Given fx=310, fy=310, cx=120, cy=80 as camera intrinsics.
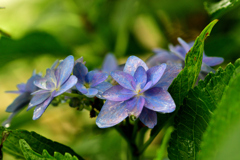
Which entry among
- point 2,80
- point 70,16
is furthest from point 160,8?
point 2,80

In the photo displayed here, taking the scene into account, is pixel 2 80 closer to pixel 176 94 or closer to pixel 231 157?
pixel 176 94

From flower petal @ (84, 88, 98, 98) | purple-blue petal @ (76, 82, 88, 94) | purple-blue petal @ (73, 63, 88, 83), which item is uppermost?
purple-blue petal @ (73, 63, 88, 83)

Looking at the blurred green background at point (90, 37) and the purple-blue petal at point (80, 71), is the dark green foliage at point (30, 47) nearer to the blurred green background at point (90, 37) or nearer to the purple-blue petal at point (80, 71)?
the blurred green background at point (90, 37)

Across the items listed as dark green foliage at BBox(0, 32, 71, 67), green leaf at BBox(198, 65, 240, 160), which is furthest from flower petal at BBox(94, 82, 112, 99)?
dark green foliage at BBox(0, 32, 71, 67)

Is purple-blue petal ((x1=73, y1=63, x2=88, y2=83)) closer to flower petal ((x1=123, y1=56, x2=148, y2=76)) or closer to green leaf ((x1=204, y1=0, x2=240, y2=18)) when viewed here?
flower petal ((x1=123, y1=56, x2=148, y2=76))

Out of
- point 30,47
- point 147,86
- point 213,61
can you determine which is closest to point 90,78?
point 147,86

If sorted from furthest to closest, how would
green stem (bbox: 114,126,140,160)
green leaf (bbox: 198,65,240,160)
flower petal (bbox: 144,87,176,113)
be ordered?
green stem (bbox: 114,126,140,160) < flower petal (bbox: 144,87,176,113) < green leaf (bbox: 198,65,240,160)

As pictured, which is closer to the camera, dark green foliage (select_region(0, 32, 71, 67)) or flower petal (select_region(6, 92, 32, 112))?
flower petal (select_region(6, 92, 32, 112))

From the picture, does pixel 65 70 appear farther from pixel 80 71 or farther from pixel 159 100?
pixel 159 100
